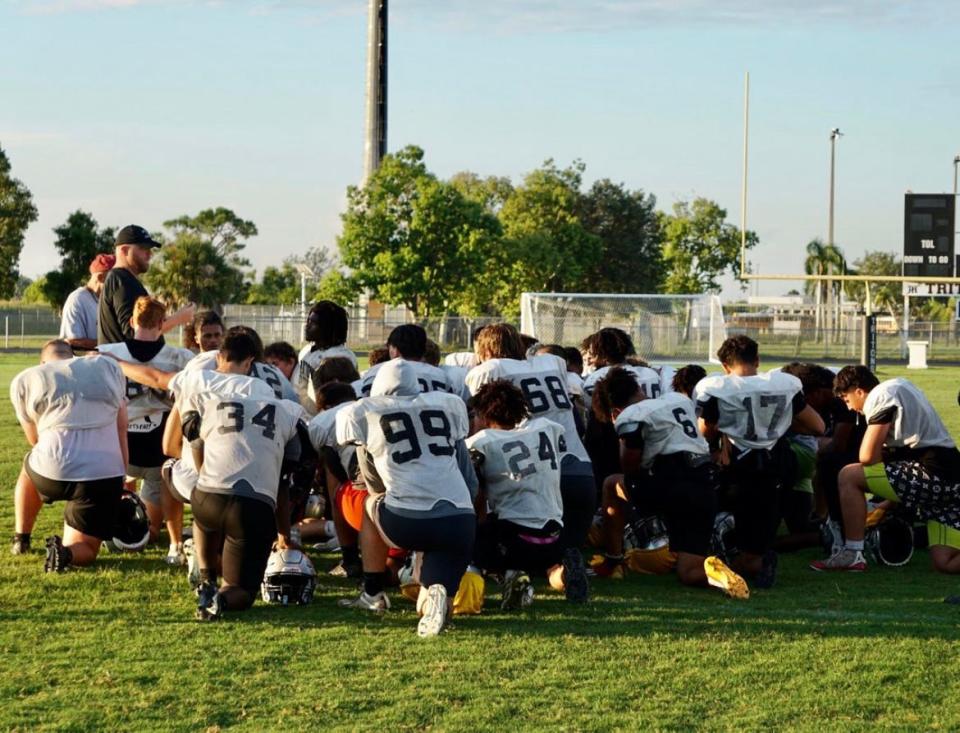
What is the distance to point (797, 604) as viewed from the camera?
734 cm

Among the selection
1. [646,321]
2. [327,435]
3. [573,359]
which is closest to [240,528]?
[327,435]

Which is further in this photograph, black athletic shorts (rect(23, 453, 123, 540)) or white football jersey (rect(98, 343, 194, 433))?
white football jersey (rect(98, 343, 194, 433))

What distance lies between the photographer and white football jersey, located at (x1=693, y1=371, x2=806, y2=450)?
318 inches

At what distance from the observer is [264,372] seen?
8047 millimetres

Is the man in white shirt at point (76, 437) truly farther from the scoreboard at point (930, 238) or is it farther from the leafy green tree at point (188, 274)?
the leafy green tree at point (188, 274)

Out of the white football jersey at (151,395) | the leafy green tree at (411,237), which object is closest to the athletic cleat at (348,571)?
the white football jersey at (151,395)

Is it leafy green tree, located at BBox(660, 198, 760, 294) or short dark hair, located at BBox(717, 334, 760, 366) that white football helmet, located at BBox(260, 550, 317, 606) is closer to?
short dark hair, located at BBox(717, 334, 760, 366)

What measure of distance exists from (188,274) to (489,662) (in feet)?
187

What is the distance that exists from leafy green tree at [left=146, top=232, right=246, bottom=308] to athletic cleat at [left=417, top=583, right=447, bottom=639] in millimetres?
55124

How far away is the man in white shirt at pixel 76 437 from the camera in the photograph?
25.5 ft

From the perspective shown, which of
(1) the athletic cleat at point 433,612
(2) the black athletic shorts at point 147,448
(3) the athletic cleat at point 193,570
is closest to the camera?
(1) the athletic cleat at point 433,612

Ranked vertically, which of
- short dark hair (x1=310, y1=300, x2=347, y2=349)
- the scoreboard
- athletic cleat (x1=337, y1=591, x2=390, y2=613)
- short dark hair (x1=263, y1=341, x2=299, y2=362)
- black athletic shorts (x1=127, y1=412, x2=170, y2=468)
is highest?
the scoreboard

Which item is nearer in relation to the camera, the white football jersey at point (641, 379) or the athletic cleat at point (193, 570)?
the athletic cleat at point (193, 570)

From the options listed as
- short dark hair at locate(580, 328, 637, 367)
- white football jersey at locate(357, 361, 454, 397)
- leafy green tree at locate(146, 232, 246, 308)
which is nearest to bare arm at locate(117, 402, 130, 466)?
white football jersey at locate(357, 361, 454, 397)
